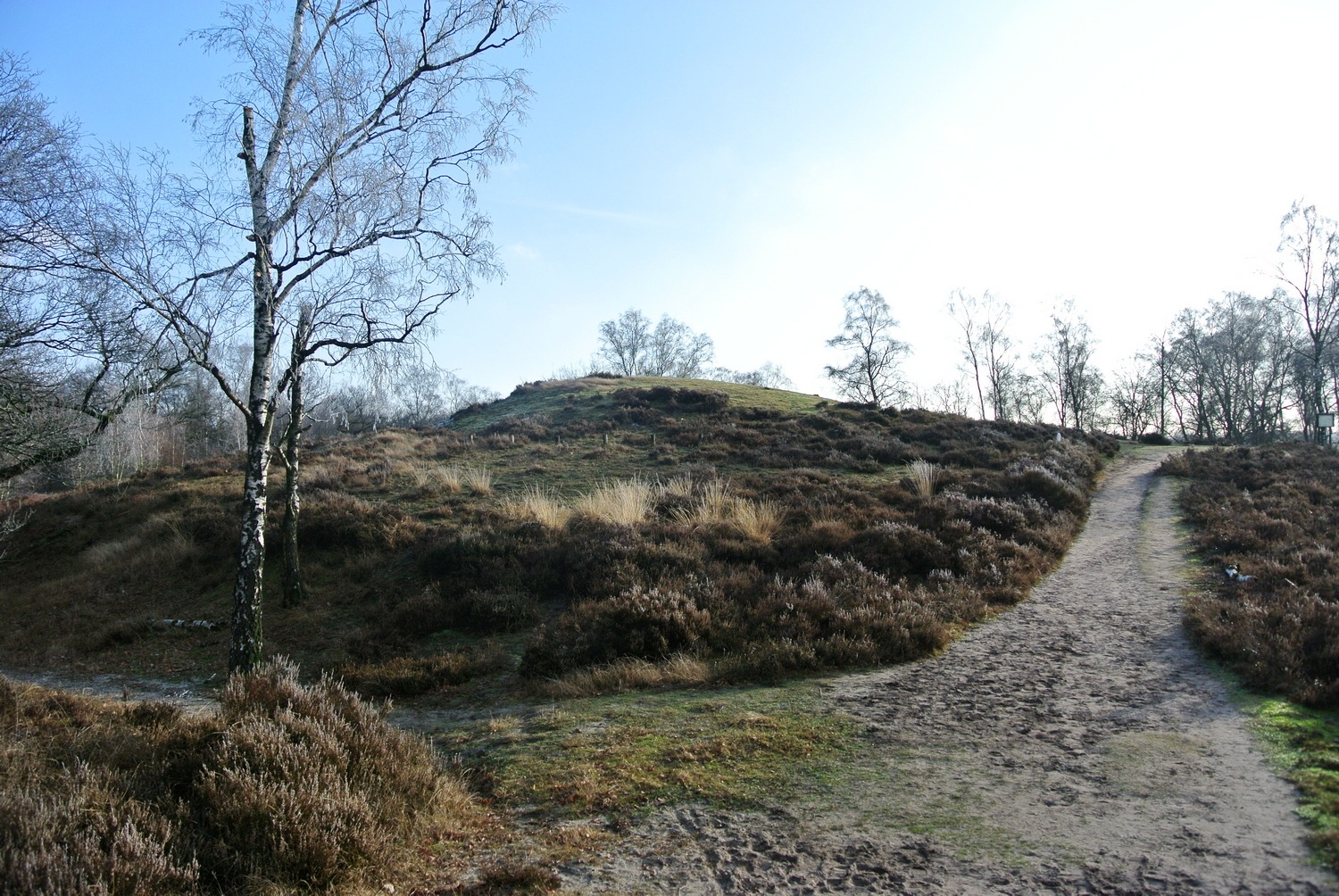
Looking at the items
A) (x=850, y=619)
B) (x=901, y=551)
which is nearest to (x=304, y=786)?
(x=850, y=619)

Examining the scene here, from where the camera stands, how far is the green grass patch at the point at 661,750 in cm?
469

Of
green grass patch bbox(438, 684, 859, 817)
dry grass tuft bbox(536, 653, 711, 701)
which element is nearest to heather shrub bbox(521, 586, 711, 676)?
dry grass tuft bbox(536, 653, 711, 701)

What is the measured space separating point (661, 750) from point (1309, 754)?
14.2 ft

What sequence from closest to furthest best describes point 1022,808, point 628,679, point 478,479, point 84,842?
point 84,842 → point 1022,808 → point 628,679 → point 478,479

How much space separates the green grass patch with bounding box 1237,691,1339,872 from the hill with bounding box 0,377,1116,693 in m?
2.88

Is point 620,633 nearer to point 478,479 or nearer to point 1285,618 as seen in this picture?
point 1285,618

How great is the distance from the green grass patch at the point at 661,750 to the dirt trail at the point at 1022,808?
0.29m

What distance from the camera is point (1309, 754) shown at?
4.55 metres

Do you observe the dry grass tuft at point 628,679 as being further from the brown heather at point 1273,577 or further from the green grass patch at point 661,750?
the brown heather at point 1273,577

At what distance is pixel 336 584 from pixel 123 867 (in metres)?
10.6

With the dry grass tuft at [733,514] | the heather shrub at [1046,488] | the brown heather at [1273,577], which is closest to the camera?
the brown heather at [1273,577]

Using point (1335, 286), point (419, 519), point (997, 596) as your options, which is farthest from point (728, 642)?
point (1335, 286)

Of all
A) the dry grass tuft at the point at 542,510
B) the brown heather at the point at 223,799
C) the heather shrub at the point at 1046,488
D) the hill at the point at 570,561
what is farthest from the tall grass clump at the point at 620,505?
the heather shrub at the point at 1046,488

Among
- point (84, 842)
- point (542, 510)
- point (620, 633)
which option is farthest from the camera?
point (542, 510)
